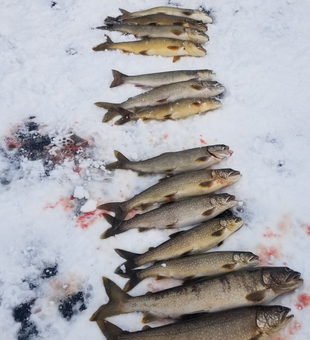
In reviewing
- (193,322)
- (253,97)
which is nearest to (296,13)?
(253,97)

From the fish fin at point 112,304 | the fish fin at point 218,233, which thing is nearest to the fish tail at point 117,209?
the fish fin at point 112,304

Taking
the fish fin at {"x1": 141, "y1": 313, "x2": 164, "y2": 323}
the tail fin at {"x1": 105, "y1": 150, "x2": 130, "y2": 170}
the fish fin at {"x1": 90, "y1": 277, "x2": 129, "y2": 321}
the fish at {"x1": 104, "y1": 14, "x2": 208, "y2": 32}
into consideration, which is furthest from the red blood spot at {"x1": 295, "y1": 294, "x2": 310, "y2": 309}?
the fish at {"x1": 104, "y1": 14, "x2": 208, "y2": 32}

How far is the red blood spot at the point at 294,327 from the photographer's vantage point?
11.7ft

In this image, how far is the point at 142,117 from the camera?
5441mm

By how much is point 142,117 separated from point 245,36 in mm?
2822

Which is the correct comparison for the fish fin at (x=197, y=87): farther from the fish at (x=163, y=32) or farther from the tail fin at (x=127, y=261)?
the tail fin at (x=127, y=261)

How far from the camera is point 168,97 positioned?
561cm

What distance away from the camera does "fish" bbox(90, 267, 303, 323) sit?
3551 mm

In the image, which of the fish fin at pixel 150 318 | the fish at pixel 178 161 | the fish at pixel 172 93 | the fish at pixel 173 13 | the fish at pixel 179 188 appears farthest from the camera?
the fish at pixel 173 13

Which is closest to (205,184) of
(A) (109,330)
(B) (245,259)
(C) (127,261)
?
(B) (245,259)

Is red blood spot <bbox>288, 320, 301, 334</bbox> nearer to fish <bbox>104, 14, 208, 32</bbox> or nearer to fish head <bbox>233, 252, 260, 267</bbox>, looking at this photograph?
fish head <bbox>233, 252, 260, 267</bbox>

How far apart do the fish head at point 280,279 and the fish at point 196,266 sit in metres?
0.23

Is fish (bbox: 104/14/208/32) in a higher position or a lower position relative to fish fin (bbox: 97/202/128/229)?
higher

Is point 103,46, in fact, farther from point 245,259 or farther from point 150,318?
point 150,318
